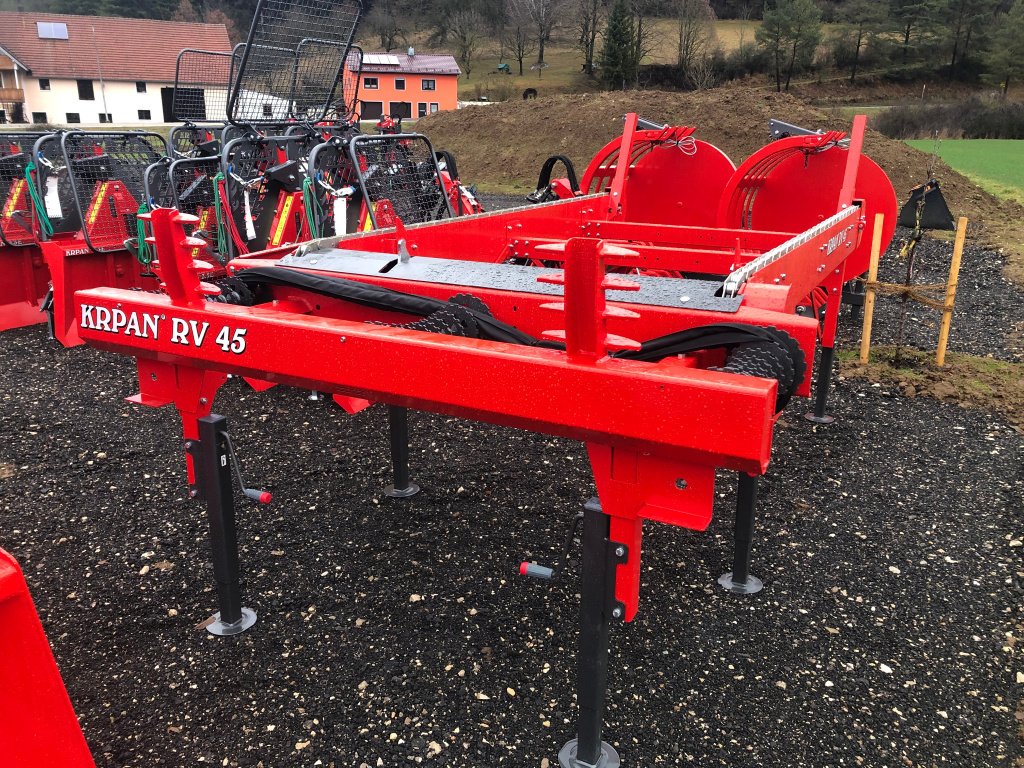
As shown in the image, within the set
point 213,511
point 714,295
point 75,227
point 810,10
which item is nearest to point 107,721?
point 213,511

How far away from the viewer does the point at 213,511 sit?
95.7 inches

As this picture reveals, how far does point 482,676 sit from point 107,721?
1.09 m

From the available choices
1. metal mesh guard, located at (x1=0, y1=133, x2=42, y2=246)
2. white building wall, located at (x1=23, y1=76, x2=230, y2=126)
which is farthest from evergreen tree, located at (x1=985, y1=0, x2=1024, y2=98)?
metal mesh guard, located at (x1=0, y1=133, x2=42, y2=246)

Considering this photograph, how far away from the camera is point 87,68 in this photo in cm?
4797

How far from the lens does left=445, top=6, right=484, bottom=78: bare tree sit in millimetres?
68438

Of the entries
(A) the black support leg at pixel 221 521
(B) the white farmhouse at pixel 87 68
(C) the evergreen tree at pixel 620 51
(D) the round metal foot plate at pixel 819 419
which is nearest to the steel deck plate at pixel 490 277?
(A) the black support leg at pixel 221 521

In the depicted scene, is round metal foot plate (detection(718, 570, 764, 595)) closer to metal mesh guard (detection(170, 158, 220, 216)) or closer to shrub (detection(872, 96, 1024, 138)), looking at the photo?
metal mesh guard (detection(170, 158, 220, 216))

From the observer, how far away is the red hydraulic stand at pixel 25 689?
4.76 ft

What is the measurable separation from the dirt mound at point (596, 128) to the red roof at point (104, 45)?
30.6 m

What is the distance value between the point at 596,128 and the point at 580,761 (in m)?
21.1

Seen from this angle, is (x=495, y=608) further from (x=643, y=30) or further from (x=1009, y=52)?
(x=643, y=30)

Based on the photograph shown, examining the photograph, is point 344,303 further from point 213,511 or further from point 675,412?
point 675,412

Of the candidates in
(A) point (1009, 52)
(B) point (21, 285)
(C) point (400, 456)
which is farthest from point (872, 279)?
(A) point (1009, 52)

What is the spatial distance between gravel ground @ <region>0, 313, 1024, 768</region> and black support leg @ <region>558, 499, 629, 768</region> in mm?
181
